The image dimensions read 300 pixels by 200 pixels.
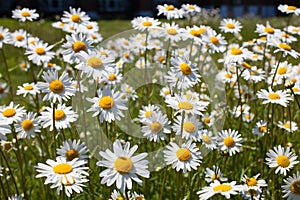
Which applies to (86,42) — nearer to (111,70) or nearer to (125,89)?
(111,70)

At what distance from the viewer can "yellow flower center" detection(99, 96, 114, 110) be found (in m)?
1.59

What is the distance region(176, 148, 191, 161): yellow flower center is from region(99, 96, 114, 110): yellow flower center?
0.87 ft

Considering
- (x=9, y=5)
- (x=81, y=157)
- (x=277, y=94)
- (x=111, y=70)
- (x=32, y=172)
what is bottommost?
(x=9, y=5)

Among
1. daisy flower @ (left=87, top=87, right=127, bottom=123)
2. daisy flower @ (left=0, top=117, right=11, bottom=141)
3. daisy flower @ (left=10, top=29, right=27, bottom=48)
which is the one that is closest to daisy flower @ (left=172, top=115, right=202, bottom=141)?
daisy flower @ (left=87, top=87, right=127, bottom=123)

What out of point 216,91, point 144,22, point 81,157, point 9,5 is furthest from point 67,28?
point 9,5

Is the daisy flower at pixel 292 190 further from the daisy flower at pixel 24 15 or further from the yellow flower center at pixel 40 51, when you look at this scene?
the daisy flower at pixel 24 15

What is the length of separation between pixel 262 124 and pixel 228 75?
1.62ft

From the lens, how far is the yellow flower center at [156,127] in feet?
5.85

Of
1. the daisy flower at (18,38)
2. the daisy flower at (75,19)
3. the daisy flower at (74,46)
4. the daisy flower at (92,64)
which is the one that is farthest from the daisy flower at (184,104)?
the daisy flower at (18,38)

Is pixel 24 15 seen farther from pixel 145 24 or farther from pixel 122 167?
pixel 122 167

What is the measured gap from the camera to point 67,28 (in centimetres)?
247

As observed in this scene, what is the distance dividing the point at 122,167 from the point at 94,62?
0.49 meters

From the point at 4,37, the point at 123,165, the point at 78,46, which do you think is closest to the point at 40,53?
the point at 4,37

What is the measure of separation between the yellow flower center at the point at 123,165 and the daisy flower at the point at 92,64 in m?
0.40
